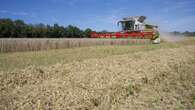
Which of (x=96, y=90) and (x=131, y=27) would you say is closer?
(x=96, y=90)

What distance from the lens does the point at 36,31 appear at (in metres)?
34.8

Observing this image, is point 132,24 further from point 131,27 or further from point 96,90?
point 96,90

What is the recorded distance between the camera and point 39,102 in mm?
3006

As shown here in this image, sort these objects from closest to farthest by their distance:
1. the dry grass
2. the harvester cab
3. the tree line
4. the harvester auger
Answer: the dry grass < the harvester auger < the harvester cab < the tree line

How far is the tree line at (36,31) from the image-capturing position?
1287 inches

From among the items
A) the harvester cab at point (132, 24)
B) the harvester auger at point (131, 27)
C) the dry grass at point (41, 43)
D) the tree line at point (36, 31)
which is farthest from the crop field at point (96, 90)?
the tree line at point (36, 31)

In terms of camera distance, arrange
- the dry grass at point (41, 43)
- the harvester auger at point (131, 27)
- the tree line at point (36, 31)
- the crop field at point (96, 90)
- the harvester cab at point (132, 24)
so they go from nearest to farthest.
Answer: the crop field at point (96, 90), the dry grass at point (41, 43), the harvester auger at point (131, 27), the harvester cab at point (132, 24), the tree line at point (36, 31)

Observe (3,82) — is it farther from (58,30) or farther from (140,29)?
(58,30)

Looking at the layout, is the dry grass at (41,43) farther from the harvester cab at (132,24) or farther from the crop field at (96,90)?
the crop field at (96,90)

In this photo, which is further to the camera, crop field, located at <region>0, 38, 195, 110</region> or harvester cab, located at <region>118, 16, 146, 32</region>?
harvester cab, located at <region>118, 16, 146, 32</region>

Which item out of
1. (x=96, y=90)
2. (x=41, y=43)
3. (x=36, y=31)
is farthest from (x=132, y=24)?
(x=96, y=90)

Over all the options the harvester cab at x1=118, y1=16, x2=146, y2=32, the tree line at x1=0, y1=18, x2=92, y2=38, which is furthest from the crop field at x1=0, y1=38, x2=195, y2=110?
the tree line at x1=0, y1=18, x2=92, y2=38

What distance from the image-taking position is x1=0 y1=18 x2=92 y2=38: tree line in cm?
3269

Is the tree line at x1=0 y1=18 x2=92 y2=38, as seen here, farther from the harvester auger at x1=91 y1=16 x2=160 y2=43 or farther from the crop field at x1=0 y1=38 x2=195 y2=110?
the crop field at x1=0 y1=38 x2=195 y2=110
